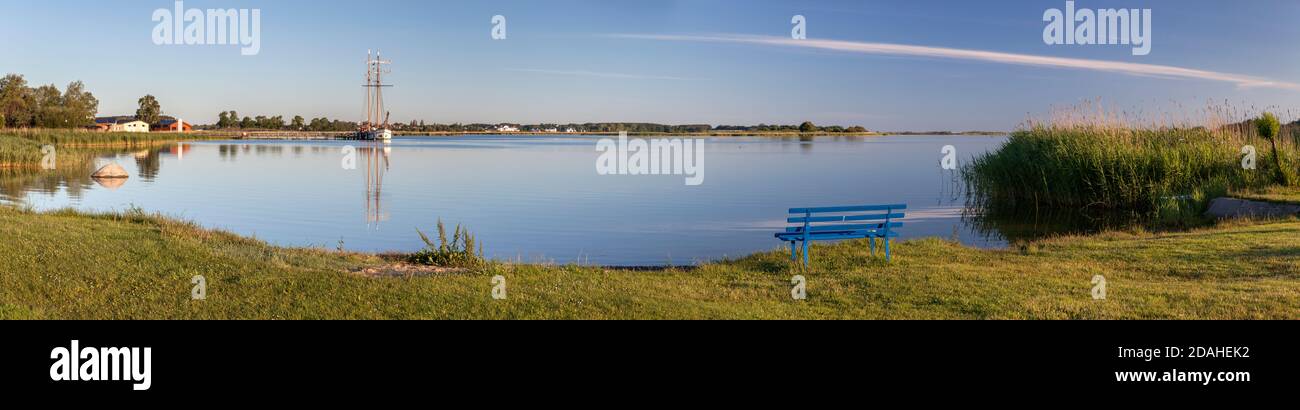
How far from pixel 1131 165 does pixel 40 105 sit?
A: 431 ft

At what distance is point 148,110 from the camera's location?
547ft

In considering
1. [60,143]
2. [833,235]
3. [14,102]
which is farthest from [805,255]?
[14,102]

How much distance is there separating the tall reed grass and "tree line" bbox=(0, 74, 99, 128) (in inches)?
4314

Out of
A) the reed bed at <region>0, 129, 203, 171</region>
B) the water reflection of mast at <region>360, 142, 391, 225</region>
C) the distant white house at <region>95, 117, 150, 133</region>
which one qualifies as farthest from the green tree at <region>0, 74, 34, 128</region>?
the water reflection of mast at <region>360, 142, 391, 225</region>

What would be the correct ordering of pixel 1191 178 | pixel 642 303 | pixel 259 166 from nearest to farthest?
pixel 642 303
pixel 1191 178
pixel 259 166

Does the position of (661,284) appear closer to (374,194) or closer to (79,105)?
(374,194)

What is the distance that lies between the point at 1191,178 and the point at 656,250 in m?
17.8

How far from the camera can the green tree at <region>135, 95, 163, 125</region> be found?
545 ft

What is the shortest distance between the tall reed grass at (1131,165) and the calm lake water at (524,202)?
10.1ft

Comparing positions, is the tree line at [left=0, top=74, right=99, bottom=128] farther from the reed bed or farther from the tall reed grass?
the tall reed grass
